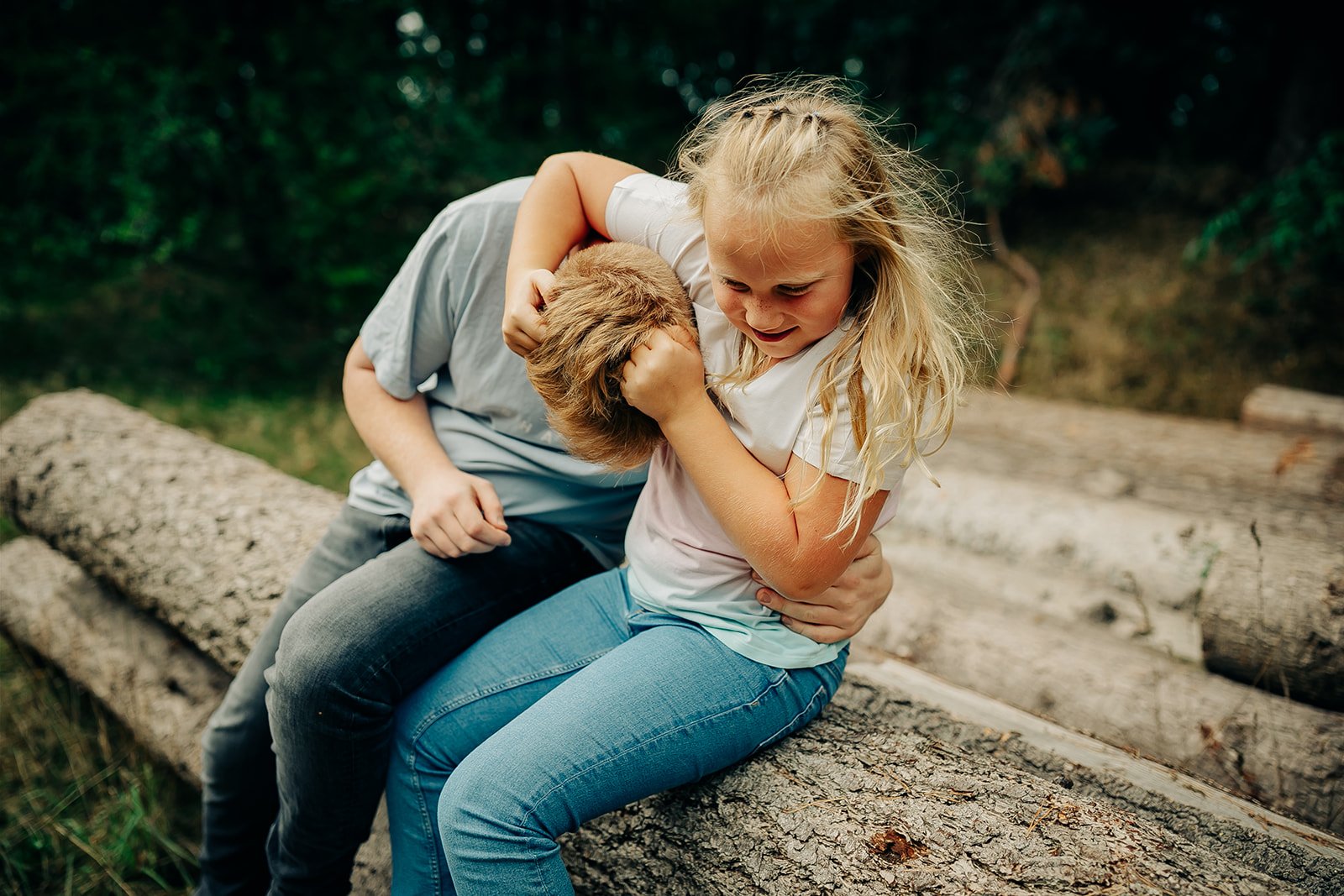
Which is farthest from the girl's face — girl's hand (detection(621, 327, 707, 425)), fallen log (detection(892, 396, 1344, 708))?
fallen log (detection(892, 396, 1344, 708))

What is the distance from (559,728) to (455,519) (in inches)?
20.8

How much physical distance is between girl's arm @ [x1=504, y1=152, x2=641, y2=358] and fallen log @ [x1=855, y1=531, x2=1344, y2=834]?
1832 mm

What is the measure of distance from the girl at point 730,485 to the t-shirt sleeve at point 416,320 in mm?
297

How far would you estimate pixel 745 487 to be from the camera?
1464mm

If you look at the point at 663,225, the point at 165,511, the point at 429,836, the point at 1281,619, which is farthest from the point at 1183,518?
the point at 165,511

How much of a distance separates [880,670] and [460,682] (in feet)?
4.37

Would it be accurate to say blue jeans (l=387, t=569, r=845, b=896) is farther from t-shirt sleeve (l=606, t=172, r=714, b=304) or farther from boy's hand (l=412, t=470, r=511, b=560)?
t-shirt sleeve (l=606, t=172, r=714, b=304)

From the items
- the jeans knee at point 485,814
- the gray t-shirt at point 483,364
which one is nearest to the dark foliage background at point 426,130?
the gray t-shirt at point 483,364

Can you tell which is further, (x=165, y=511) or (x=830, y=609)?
(x=165, y=511)

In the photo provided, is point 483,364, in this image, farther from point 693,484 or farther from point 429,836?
point 429,836

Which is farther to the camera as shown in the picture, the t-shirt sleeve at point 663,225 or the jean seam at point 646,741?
the t-shirt sleeve at point 663,225

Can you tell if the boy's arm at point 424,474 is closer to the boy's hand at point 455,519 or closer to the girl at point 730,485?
the boy's hand at point 455,519

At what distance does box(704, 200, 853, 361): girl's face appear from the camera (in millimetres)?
1383

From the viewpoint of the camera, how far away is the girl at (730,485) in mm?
1396
